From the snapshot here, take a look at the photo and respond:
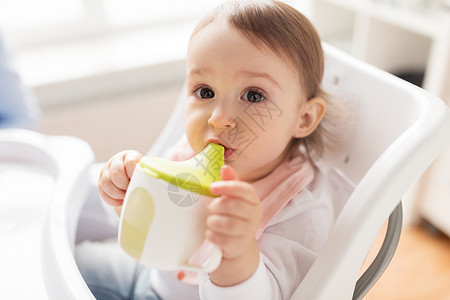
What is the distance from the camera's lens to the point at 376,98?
658mm

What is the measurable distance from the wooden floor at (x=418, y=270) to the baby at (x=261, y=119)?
787 mm

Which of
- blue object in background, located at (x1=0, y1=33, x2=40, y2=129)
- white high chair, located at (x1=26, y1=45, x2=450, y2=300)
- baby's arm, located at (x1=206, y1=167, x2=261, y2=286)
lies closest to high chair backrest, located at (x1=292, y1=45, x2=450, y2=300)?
white high chair, located at (x1=26, y1=45, x2=450, y2=300)

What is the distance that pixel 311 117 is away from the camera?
664 millimetres

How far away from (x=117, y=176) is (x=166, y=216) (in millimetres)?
151

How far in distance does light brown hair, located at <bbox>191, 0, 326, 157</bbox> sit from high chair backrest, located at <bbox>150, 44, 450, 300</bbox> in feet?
0.27

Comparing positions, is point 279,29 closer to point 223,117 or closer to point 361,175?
point 223,117

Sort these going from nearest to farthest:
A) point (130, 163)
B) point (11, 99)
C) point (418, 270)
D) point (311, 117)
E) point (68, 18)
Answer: point (130, 163)
point (311, 117)
point (11, 99)
point (418, 270)
point (68, 18)

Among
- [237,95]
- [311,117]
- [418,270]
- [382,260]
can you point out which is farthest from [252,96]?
[418,270]

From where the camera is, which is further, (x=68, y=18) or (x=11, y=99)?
(x=68, y=18)

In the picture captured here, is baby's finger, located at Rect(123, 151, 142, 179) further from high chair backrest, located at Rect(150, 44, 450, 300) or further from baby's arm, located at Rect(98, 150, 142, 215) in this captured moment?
high chair backrest, located at Rect(150, 44, 450, 300)

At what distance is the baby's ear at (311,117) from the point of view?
65 cm

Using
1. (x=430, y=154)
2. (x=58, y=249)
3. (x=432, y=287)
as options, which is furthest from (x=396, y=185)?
(x=432, y=287)

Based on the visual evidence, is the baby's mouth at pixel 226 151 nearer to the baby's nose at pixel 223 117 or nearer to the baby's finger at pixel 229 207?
the baby's nose at pixel 223 117

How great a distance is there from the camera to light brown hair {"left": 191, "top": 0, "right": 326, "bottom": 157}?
0.57 meters
